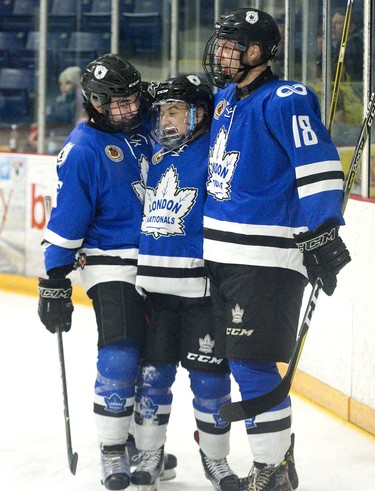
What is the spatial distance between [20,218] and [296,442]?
3.15 metres

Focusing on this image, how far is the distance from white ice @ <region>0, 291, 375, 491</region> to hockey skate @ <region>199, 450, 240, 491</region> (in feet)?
0.29

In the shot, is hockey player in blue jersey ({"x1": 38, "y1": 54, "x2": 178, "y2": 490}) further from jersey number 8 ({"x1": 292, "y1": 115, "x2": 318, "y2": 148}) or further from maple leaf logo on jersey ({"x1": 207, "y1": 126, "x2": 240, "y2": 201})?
jersey number 8 ({"x1": 292, "y1": 115, "x2": 318, "y2": 148})

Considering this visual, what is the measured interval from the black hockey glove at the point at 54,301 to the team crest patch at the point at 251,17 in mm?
800

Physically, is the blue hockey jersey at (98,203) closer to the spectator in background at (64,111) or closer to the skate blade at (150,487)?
the skate blade at (150,487)

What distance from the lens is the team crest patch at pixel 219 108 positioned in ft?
9.05

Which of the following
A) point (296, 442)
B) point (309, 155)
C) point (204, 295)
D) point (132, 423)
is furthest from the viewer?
point (296, 442)

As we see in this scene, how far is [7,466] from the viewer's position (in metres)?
3.21

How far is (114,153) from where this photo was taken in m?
2.87

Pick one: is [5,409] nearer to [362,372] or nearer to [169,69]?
[362,372]

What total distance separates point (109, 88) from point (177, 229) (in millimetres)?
389

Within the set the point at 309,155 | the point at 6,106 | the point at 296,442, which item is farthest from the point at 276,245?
Result: the point at 6,106

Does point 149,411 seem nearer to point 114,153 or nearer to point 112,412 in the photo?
point 112,412

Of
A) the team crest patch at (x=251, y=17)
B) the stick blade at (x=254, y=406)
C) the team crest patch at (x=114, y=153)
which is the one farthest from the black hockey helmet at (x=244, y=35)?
the stick blade at (x=254, y=406)

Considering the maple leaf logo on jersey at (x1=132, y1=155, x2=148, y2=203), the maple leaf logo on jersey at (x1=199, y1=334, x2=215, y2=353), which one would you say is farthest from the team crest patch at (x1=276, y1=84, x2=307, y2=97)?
the maple leaf logo on jersey at (x1=199, y1=334, x2=215, y2=353)
